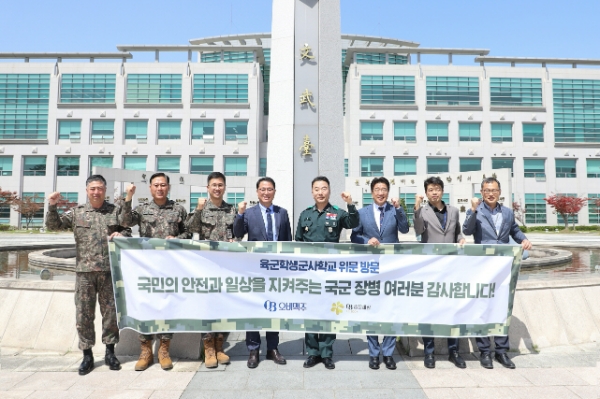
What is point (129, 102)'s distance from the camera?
1638 inches

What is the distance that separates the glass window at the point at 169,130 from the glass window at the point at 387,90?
20.5 metres

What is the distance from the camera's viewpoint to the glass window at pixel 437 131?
42.2 meters

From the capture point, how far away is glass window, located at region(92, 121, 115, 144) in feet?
137

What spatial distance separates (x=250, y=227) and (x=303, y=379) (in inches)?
69.8

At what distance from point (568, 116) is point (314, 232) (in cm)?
5083

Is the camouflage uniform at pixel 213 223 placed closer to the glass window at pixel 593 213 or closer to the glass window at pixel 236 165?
the glass window at pixel 236 165

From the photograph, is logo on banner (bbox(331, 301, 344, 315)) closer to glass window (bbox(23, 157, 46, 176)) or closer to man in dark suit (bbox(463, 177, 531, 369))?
man in dark suit (bbox(463, 177, 531, 369))

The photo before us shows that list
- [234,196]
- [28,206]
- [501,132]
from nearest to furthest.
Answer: [28,206] → [234,196] → [501,132]

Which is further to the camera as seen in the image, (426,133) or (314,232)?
(426,133)

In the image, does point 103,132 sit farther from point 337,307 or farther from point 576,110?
point 576,110

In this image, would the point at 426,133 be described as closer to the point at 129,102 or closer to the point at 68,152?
the point at 129,102

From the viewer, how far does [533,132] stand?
1710 inches

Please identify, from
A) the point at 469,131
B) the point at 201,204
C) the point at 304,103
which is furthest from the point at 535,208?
the point at 201,204

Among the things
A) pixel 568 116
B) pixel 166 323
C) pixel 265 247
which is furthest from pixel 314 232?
pixel 568 116
